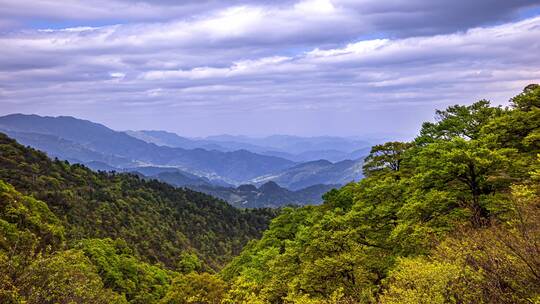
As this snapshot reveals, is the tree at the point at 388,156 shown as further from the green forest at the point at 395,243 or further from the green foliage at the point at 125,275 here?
the green foliage at the point at 125,275

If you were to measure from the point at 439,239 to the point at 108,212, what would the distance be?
13028 centimetres

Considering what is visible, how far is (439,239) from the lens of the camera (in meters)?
34.1

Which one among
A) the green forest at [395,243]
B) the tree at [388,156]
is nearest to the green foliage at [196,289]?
the green forest at [395,243]

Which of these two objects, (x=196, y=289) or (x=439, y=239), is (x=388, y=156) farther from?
(x=439, y=239)

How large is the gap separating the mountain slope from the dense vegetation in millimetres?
77090

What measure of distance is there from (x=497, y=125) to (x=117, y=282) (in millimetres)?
69146

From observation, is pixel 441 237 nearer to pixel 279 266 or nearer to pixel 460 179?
pixel 460 179

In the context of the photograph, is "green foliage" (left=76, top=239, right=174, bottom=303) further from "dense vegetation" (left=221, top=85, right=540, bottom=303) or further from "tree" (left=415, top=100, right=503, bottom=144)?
"tree" (left=415, top=100, right=503, bottom=144)

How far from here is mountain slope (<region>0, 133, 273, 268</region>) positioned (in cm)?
12450

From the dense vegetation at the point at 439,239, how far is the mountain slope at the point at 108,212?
77.1m

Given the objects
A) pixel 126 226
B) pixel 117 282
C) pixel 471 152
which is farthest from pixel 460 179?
pixel 126 226

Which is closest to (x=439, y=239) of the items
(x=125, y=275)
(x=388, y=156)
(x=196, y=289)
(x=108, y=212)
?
(x=196, y=289)

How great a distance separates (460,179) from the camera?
38750 mm

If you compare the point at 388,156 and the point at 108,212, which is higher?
the point at 388,156
